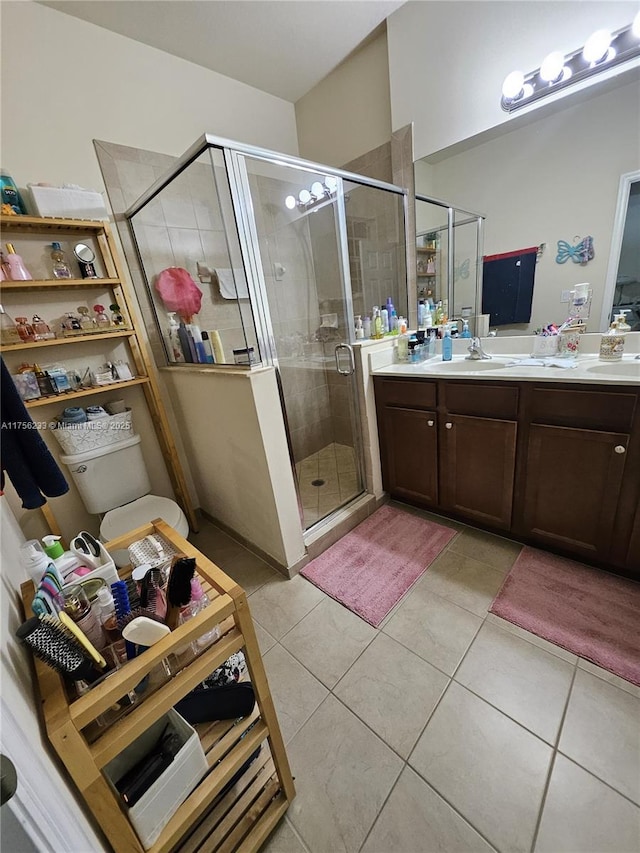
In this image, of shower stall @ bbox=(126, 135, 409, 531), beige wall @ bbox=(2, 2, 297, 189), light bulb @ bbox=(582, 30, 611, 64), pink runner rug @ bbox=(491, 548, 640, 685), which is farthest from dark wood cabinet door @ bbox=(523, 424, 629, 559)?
beige wall @ bbox=(2, 2, 297, 189)

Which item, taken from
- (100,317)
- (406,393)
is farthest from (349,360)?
(100,317)

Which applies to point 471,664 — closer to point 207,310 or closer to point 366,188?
point 207,310

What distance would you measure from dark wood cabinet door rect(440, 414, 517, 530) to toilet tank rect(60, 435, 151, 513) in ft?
5.44

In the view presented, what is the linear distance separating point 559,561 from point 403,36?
2786 millimetres

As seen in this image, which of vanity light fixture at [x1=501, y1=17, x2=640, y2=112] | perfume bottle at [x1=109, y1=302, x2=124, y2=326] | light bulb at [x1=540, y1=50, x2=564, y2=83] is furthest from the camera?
perfume bottle at [x1=109, y1=302, x2=124, y2=326]

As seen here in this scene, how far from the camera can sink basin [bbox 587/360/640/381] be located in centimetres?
136

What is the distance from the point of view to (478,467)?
1671mm

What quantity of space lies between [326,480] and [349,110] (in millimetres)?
2411

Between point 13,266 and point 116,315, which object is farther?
point 116,315

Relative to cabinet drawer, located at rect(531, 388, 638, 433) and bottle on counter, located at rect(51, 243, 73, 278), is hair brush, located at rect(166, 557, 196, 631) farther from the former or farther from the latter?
bottle on counter, located at rect(51, 243, 73, 278)

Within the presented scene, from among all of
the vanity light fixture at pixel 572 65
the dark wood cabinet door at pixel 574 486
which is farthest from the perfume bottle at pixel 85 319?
the vanity light fixture at pixel 572 65

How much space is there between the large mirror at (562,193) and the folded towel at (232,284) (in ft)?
4.30

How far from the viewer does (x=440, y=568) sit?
5.33ft

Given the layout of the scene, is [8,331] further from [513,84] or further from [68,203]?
[513,84]
